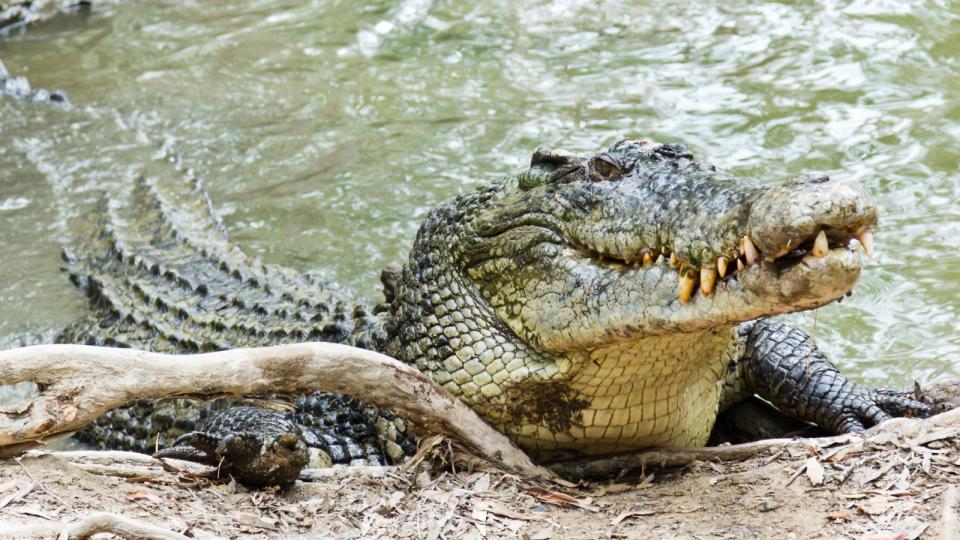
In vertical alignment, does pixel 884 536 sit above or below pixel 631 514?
above

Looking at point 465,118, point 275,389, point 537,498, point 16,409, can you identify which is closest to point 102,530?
point 16,409

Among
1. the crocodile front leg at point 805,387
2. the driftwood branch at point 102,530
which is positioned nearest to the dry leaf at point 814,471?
the crocodile front leg at point 805,387

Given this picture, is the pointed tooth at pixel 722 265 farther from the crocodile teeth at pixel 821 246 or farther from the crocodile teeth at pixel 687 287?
the crocodile teeth at pixel 821 246

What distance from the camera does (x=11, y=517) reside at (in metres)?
2.90

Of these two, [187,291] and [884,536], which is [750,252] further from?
[187,291]

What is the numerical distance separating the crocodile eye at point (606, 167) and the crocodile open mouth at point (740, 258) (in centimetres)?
34

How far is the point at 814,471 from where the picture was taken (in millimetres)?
3533

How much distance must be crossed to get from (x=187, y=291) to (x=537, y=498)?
292cm

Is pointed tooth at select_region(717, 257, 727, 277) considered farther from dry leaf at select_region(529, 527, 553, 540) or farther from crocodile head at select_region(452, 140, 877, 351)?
dry leaf at select_region(529, 527, 553, 540)

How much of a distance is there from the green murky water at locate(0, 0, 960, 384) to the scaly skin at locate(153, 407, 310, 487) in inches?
120

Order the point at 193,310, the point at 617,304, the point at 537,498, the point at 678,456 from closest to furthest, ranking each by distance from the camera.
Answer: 1. the point at 617,304
2. the point at 537,498
3. the point at 678,456
4. the point at 193,310

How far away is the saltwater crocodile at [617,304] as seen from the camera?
113 inches

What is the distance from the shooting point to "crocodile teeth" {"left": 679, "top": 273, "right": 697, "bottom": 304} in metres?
3.11

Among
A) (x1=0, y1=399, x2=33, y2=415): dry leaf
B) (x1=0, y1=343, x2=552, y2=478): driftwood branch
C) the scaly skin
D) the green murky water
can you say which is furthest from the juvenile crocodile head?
the green murky water
